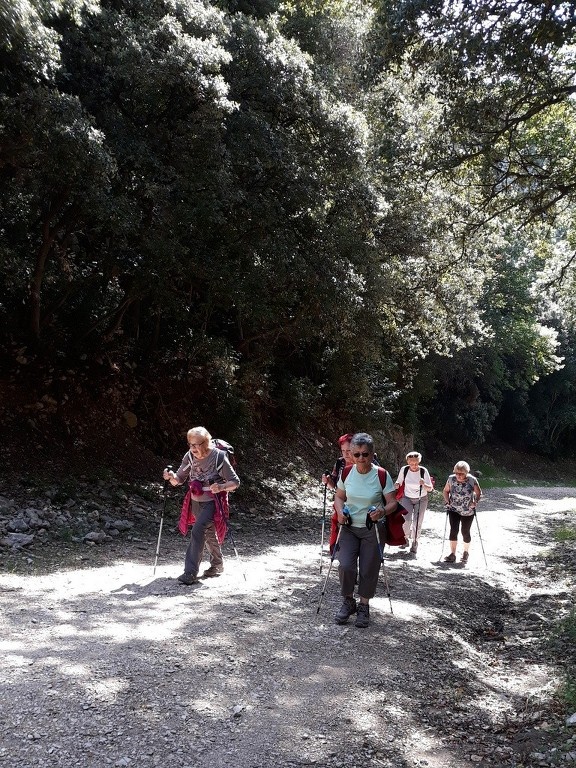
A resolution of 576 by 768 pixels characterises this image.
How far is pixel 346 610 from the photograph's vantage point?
281 inches

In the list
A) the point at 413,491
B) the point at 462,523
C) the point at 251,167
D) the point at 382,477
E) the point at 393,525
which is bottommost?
the point at 462,523

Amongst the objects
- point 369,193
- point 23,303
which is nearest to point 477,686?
point 369,193

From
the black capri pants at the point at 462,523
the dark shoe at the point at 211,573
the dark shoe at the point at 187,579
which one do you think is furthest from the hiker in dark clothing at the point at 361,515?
the black capri pants at the point at 462,523

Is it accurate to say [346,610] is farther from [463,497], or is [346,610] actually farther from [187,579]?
[463,497]

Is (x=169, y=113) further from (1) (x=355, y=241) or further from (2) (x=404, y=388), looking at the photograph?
(2) (x=404, y=388)

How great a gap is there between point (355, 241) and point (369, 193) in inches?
52.7

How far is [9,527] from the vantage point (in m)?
10.4

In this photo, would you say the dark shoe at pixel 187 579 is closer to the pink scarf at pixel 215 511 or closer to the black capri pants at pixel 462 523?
the pink scarf at pixel 215 511

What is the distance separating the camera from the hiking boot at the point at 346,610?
708cm

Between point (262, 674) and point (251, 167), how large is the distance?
9690 millimetres

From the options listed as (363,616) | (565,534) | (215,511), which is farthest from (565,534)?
(215,511)

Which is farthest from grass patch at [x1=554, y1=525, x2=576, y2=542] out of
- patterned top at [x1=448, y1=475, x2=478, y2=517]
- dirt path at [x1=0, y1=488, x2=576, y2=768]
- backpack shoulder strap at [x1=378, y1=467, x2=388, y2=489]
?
backpack shoulder strap at [x1=378, y1=467, x2=388, y2=489]

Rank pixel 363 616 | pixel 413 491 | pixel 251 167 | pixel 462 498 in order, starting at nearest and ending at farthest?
pixel 363 616, pixel 462 498, pixel 413 491, pixel 251 167

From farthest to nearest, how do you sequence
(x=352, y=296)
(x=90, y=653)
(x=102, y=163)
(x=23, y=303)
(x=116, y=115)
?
(x=23, y=303)
(x=352, y=296)
(x=116, y=115)
(x=102, y=163)
(x=90, y=653)
